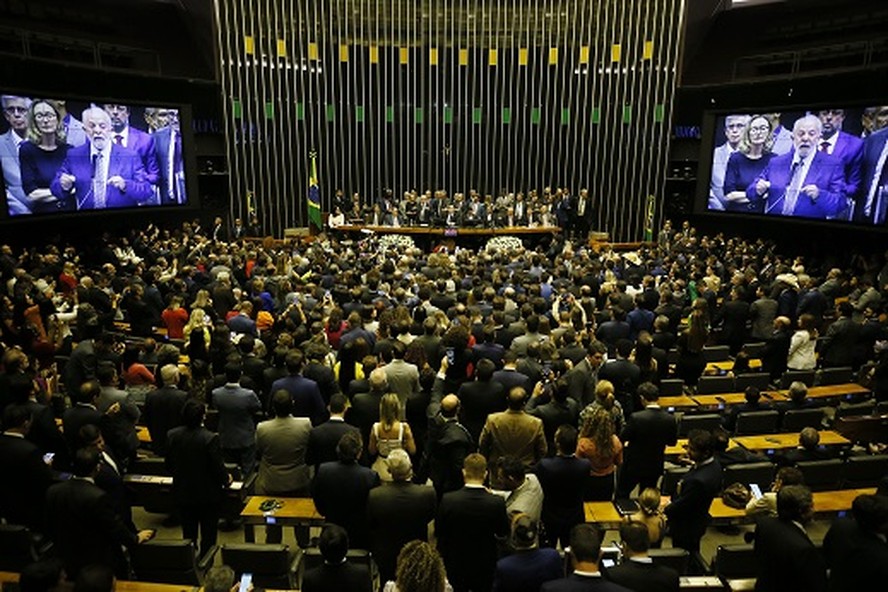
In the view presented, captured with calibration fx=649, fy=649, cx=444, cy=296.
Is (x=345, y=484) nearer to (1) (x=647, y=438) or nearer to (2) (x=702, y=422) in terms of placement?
(1) (x=647, y=438)

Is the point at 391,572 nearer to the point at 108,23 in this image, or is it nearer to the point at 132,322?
the point at 132,322

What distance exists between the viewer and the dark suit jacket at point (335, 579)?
10.7ft

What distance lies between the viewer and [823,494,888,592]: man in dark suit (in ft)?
11.6

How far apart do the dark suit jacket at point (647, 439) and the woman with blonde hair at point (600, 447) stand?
32 cm

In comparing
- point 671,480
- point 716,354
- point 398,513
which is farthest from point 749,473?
point 716,354

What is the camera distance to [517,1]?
20766mm

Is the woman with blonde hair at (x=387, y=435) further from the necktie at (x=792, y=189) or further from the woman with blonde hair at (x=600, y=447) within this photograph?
the necktie at (x=792, y=189)

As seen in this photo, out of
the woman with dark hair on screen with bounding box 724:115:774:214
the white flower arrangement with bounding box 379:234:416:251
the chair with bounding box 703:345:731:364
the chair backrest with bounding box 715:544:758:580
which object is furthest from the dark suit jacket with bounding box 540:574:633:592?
the woman with dark hair on screen with bounding box 724:115:774:214

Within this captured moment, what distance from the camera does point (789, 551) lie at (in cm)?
358

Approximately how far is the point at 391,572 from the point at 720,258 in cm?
1231

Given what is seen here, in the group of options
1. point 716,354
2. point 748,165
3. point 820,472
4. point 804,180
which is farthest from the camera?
point 748,165

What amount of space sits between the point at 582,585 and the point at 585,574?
6 cm

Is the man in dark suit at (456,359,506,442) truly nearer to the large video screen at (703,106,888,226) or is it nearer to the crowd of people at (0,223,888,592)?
the crowd of people at (0,223,888,592)

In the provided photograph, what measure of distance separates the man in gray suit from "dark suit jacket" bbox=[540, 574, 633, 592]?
13.2 meters
